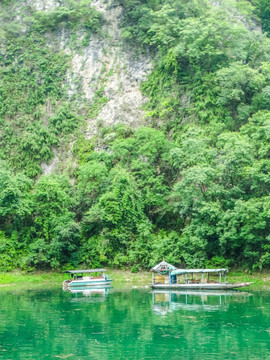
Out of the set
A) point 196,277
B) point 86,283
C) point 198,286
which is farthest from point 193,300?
point 86,283

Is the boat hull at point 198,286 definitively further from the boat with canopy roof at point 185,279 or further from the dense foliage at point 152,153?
the dense foliage at point 152,153

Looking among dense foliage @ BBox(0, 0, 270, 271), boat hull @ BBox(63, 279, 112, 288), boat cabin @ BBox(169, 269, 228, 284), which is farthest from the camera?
dense foliage @ BBox(0, 0, 270, 271)

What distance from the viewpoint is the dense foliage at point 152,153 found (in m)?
33.0

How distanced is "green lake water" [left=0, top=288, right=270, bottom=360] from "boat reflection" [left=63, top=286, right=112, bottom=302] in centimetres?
20

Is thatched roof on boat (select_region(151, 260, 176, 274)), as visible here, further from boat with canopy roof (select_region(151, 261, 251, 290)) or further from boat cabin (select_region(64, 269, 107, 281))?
boat cabin (select_region(64, 269, 107, 281))

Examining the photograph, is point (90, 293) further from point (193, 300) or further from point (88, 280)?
point (193, 300)

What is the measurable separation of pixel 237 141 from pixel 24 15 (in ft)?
98.1

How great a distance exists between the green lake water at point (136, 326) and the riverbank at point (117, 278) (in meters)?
4.95

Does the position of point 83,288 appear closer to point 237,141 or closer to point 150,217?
point 150,217

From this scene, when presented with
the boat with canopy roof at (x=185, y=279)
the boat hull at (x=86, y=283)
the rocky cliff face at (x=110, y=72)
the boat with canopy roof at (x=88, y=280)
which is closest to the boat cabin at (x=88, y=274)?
the boat with canopy roof at (x=88, y=280)

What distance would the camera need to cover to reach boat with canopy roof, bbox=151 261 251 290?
28.8 meters

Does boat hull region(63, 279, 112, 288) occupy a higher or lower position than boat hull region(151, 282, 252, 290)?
lower

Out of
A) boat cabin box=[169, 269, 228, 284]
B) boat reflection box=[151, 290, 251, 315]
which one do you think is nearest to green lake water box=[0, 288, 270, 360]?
boat reflection box=[151, 290, 251, 315]

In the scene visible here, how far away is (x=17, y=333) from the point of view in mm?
17234
